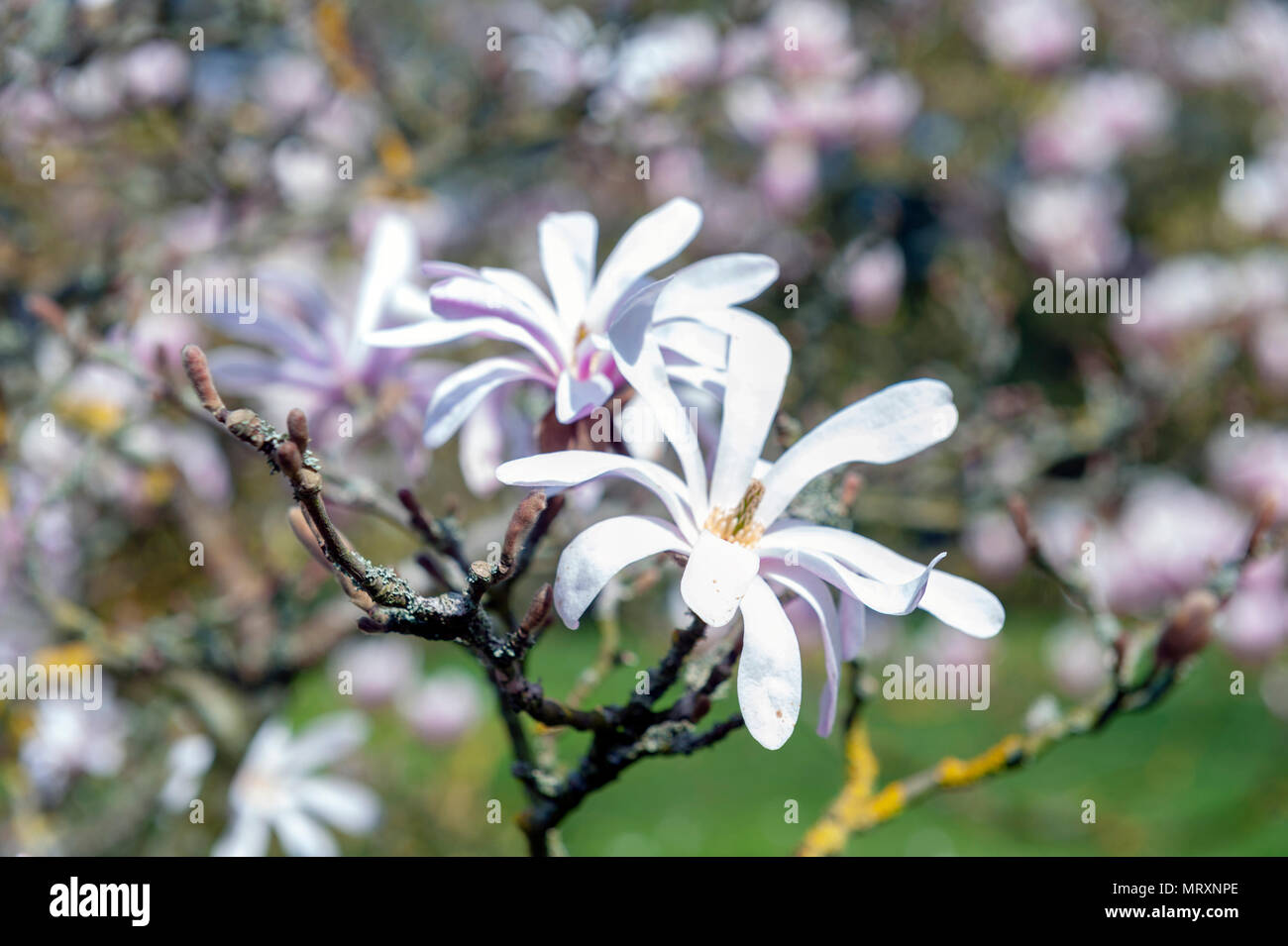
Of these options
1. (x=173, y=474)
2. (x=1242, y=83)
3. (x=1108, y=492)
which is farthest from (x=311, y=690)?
(x=1242, y=83)

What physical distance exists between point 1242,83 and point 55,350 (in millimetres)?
4109

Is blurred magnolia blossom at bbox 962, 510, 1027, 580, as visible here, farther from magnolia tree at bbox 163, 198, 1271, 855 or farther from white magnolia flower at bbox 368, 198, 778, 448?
white magnolia flower at bbox 368, 198, 778, 448

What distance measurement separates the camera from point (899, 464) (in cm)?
165

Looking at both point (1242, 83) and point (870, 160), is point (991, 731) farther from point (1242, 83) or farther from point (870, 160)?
point (1242, 83)

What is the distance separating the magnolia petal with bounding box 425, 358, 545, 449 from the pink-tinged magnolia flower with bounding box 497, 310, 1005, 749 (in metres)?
0.12

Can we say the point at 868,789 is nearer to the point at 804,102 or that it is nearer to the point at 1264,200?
the point at 804,102

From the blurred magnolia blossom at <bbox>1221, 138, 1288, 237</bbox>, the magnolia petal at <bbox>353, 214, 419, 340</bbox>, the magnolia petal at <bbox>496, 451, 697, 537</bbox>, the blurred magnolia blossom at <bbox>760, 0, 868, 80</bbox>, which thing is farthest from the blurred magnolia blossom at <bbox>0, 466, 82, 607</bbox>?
the blurred magnolia blossom at <bbox>1221, 138, 1288, 237</bbox>

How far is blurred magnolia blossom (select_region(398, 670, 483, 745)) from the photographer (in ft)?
9.35

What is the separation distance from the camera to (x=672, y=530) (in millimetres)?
639

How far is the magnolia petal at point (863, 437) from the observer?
2.16 feet

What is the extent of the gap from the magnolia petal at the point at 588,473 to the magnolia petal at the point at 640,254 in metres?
0.16

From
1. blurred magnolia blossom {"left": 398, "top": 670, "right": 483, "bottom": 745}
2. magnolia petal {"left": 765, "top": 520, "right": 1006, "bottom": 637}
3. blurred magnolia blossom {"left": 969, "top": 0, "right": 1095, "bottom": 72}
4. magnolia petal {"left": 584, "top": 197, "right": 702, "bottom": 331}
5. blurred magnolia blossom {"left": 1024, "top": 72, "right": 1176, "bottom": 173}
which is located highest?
blurred magnolia blossom {"left": 969, "top": 0, "right": 1095, "bottom": 72}

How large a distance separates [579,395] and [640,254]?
0.13m

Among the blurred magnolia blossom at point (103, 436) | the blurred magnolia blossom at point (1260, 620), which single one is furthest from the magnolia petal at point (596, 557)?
the blurred magnolia blossom at point (1260, 620)
